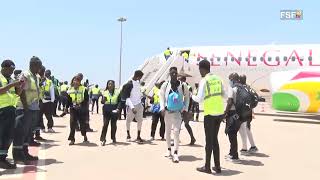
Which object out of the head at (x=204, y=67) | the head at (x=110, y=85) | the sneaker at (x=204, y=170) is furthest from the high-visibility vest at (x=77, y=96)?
the sneaker at (x=204, y=170)

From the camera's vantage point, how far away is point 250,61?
2844cm

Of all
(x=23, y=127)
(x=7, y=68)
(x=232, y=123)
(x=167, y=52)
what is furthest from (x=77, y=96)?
(x=167, y=52)

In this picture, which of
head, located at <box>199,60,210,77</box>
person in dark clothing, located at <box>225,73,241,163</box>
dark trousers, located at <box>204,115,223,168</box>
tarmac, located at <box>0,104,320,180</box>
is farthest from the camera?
person in dark clothing, located at <box>225,73,241,163</box>

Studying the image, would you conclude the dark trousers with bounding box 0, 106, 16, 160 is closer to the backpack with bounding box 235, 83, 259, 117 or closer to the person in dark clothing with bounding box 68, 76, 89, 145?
the person in dark clothing with bounding box 68, 76, 89, 145

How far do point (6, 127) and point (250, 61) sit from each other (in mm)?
22514

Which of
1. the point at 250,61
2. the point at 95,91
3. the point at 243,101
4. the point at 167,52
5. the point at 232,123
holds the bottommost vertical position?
the point at 232,123

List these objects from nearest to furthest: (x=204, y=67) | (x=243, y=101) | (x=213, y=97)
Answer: (x=213, y=97) < (x=204, y=67) < (x=243, y=101)

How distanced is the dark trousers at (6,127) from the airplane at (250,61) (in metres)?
18.4

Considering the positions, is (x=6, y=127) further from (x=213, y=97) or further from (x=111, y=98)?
(x=111, y=98)

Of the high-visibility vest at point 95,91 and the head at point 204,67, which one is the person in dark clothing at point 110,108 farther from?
the high-visibility vest at point 95,91

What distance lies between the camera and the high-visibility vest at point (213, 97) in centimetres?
785

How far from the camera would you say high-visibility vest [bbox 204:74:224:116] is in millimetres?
7848

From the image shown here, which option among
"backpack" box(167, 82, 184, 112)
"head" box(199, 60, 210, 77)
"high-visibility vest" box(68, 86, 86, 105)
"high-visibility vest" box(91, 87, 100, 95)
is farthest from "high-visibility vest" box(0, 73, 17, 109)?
"high-visibility vest" box(91, 87, 100, 95)

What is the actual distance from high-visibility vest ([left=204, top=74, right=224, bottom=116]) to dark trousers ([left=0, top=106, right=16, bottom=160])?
3423mm
